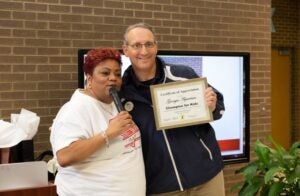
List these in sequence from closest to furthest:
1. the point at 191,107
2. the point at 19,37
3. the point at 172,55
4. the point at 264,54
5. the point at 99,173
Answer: the point at 99,173 → the point at 191,107 → the point at 19,37 → the point at 172,55 → the point at 264,54

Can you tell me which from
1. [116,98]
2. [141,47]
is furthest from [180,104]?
[116,98]

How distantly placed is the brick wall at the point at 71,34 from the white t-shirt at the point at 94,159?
82.5 inches

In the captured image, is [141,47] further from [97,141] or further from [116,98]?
[97,141]

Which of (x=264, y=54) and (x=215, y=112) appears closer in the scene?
(x=215, y=112)

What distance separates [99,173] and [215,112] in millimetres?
704

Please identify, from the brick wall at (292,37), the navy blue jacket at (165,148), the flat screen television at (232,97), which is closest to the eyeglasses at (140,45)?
the navy blue jacket at (165,148)

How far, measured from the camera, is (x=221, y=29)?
16.8ft

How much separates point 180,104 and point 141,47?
0.36m

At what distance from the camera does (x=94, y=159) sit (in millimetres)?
1955

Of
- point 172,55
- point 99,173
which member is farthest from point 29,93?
point 99,173

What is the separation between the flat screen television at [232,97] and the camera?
188 inches

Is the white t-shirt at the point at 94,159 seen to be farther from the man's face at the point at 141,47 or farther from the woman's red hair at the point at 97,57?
the man's face at the point at 141,47

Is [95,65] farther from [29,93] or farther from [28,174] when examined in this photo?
[29,93]

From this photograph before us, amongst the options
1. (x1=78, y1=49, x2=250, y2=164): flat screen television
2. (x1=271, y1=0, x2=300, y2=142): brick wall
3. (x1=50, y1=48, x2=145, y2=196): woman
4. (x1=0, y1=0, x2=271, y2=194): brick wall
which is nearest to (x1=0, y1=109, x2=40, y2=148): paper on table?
(x1=0, y1=0, x2=271, y2=194): brick wall
